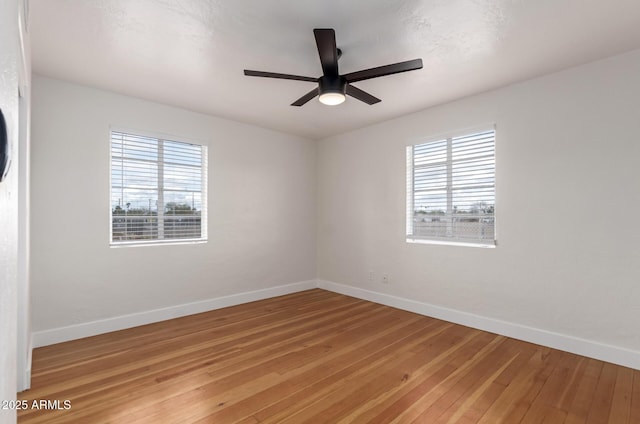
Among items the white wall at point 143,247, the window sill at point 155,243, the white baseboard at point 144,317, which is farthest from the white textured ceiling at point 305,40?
the white baseboard at point 144,317

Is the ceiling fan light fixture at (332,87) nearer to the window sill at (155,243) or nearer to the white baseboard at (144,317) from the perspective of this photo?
the window sill at (155,243)

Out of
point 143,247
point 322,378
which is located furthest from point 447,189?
point 143,247

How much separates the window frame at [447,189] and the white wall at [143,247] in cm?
198

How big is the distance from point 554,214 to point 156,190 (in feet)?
15.2

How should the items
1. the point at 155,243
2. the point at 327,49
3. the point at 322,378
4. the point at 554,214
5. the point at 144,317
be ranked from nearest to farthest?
the point at 327,49 → the point at 322,378 → the point at 554,214 → the point at 144,317 → the point at 155,243

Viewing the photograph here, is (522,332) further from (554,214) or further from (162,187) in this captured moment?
(162,187)

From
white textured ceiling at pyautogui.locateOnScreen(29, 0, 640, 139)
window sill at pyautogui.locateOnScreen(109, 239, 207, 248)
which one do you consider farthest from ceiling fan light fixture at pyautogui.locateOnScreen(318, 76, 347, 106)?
window sill at pyautogui.locateOnScreen(109, 239, 207, 248)

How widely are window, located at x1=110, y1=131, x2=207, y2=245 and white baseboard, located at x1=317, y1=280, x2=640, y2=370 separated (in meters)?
2.96

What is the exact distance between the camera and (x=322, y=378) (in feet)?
8.32

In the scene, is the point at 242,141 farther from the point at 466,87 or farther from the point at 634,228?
the point at 634,228

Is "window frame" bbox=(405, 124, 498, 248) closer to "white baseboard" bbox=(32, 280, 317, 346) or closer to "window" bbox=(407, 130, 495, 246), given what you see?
"window" bbox=(407, 130, 495, 246)

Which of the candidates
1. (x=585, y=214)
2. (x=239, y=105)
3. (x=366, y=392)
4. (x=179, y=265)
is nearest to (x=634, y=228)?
(x=585, y=214)

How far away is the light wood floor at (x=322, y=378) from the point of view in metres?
2.10

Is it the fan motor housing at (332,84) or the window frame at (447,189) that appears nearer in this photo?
the fan motor housing at (332,84)
